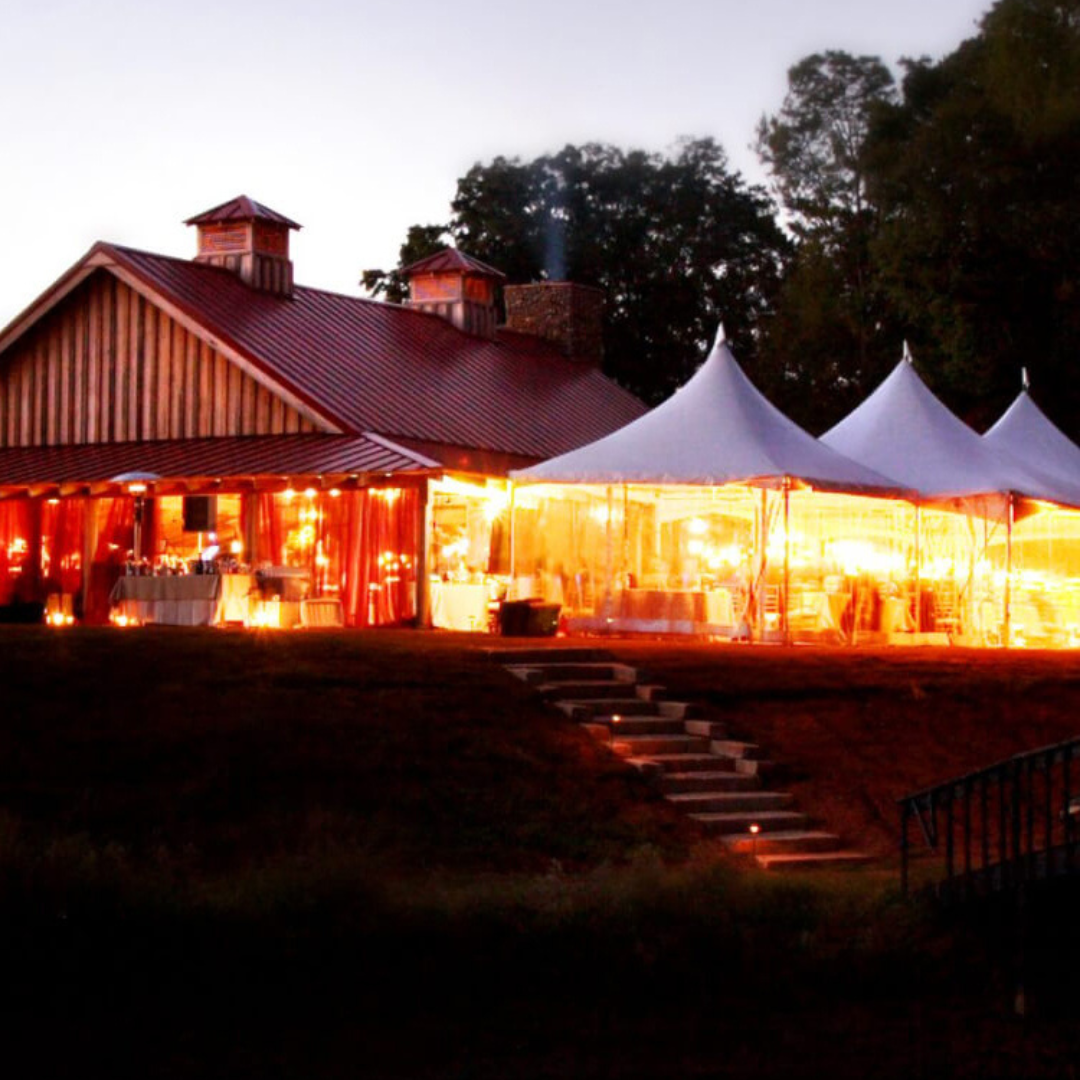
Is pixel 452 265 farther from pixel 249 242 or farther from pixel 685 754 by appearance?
pixel 685 754

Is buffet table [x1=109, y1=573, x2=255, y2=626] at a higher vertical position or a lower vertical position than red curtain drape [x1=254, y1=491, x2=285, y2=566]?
lower

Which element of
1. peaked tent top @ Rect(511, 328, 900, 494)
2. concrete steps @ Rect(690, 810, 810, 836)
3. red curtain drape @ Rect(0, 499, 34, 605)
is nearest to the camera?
concrete steps @ Rect(690, 810, 810, 836)

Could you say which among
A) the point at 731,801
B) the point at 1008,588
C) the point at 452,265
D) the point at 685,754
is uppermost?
the point at 452,265

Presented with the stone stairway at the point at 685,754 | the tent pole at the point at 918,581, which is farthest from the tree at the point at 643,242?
the stone stairway at the point at 685,754

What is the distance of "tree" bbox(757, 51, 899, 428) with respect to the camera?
45.1m

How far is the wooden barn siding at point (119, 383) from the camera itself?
97.2 feet

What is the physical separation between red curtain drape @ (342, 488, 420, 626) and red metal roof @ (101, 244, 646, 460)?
102cm

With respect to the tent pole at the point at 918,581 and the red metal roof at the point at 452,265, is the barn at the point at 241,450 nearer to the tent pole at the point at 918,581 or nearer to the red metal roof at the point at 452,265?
the red metal roof at the point at 452,265

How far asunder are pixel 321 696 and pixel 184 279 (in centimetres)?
1361

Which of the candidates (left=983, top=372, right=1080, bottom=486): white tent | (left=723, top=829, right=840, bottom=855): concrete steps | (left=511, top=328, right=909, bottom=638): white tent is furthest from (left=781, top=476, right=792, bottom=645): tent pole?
(left=723, top=829, right=840, bottom=855): concrete steps

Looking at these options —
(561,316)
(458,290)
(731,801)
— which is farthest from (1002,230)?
(731,801)

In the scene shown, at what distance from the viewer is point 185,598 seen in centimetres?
2589

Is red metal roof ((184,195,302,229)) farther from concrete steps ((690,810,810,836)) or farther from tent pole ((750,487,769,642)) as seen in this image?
concrete steps ((690,810,810,836))

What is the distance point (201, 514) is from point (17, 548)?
3334 mm
